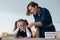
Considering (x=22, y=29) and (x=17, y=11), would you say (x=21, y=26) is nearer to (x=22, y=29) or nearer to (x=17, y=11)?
(x=22, y=29)

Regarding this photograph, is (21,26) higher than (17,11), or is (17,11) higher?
(17,11)

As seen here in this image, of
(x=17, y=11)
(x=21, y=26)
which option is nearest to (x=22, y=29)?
(x=21, y=26)

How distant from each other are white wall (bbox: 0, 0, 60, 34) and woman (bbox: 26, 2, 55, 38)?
5cm

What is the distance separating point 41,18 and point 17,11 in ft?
0.98

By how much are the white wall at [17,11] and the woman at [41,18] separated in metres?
0.05

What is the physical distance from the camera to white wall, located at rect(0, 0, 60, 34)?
1.66 meters

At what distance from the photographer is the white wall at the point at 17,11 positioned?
65.2 inches

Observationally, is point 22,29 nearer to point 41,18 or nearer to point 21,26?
point 21,26

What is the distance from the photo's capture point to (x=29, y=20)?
1663 millimetres

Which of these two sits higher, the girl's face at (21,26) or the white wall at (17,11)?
the white wall at (17,11)

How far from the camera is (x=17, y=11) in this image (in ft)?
→ 5.55

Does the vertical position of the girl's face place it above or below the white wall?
below

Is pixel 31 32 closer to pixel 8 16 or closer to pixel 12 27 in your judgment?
pixel 12 27

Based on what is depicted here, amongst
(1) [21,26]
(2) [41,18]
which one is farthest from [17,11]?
(2) [41,18]
